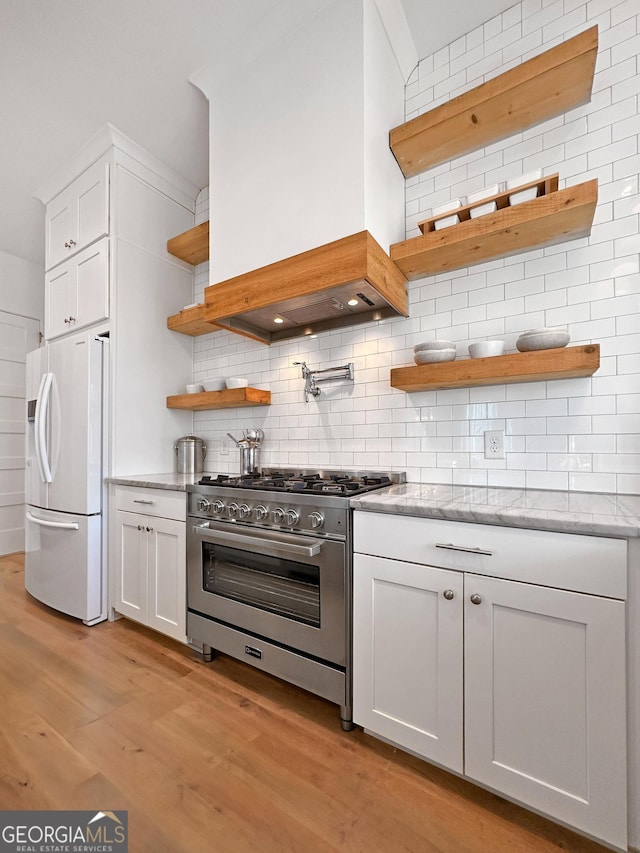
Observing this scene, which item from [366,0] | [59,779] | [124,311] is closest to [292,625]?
[59,779]

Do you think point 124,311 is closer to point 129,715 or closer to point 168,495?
point 168,495

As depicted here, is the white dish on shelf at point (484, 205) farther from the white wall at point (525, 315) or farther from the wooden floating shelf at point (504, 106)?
the wooden floating shelf at point (504, 106)

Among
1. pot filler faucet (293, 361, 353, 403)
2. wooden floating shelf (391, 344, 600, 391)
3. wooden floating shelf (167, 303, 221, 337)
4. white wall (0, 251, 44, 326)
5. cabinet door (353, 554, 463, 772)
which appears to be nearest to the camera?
cabinet door (353, 554, 463, 772)

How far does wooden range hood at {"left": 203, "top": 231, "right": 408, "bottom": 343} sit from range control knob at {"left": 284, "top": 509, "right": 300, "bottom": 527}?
1.01 meters

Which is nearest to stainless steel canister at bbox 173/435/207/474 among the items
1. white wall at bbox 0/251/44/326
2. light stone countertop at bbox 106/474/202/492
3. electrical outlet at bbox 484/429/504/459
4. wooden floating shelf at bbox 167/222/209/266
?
light stone countertop at bbox 106/474/202/492

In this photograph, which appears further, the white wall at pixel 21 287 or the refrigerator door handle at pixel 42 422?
the white wall at pixel 21 287

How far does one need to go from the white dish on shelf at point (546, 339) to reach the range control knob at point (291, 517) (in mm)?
1178

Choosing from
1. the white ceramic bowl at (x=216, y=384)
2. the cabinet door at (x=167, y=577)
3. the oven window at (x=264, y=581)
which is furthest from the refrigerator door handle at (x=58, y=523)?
the white ceramic bowl at (x=216, y=384)

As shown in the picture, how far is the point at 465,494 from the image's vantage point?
1.63m

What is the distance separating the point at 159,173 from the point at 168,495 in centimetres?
240

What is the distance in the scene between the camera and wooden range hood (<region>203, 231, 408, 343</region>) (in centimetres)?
177

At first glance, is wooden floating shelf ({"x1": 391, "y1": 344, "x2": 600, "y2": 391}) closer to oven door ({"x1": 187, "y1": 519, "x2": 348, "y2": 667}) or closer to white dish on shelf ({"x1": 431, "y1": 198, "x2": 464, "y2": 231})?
white dish on shelf ({"x1": 431, "y1": 198, "x2": 464, "y2": 231})

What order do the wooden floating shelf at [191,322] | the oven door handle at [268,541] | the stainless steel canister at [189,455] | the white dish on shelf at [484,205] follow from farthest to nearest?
the stainless steel canister at [189,455] → the wooden floating shelf at [191,322] → the white dish on shelf at [484,205] → the oven door handle at [268,541]

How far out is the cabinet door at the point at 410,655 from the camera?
1311 millimetres
